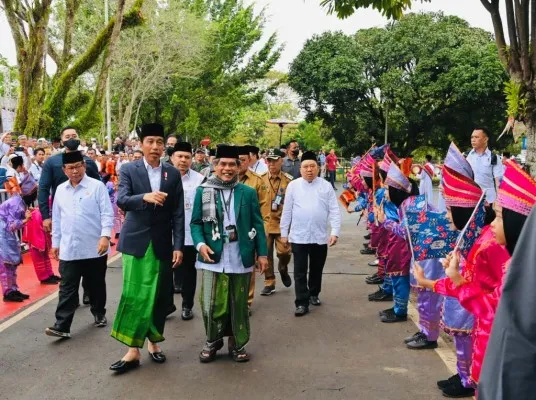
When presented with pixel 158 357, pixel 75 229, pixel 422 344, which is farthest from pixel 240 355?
pixel 75 229

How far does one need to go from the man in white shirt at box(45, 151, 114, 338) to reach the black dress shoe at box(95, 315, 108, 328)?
39 cm

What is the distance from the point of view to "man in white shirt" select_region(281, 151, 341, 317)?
630 cm

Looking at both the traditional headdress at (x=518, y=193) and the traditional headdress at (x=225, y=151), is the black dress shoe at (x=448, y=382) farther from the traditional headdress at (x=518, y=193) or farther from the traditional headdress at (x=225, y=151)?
the traditional headdress at (x=225, y=151)

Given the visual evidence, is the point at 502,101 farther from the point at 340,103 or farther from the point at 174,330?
the point at 174,330

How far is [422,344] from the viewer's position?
5141 millimetres

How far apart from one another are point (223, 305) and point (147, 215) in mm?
998

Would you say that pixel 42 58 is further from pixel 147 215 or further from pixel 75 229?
pixel 147 215

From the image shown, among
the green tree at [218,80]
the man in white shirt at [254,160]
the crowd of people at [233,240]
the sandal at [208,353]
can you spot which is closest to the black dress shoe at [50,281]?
the crowd of people at [233,240]

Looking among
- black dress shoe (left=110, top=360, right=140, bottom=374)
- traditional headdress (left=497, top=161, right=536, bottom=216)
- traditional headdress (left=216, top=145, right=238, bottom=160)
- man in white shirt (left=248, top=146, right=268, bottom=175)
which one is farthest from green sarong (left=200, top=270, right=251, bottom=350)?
traditional headdress (left=497, top=161, right=536, bottom=216)

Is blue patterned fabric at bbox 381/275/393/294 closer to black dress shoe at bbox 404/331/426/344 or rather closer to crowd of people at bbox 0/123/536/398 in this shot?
crowd of people at bbox 0/123/536/398

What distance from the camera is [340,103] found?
2803 cm


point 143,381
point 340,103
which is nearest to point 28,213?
point 143,381

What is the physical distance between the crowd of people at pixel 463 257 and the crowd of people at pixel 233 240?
0.03 feet

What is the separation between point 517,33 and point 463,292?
14.7ft
